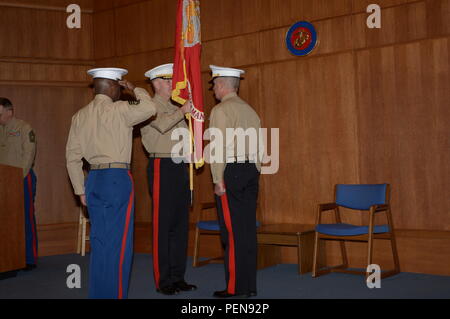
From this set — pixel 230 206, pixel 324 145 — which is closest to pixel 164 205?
pixel 230 206

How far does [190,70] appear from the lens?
5203 mm

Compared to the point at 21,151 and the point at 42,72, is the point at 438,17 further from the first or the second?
the point at 42,72

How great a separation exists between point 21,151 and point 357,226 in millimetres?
3829

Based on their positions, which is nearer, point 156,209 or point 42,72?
point 156,209

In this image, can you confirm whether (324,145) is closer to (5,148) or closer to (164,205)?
(164,205)

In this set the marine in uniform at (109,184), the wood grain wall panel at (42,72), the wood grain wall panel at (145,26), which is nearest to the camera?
the marine in uniform at (109,184)

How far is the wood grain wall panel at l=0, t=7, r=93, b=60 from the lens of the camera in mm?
7824

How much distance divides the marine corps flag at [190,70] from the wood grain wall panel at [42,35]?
3311 mm

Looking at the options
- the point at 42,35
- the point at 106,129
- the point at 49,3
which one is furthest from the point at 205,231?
the point at 49,3

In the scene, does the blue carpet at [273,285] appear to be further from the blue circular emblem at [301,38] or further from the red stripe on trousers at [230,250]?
the blue circular emblem at [301,38]

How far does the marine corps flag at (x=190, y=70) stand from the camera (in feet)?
16.4

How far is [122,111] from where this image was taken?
4.13 meters

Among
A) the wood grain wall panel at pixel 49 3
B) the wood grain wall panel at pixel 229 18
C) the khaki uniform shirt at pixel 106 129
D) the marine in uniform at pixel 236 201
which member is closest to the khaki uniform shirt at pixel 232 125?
the marine in uniform at pixel 236 201

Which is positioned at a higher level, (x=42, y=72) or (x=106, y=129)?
(x=42, y=72)
